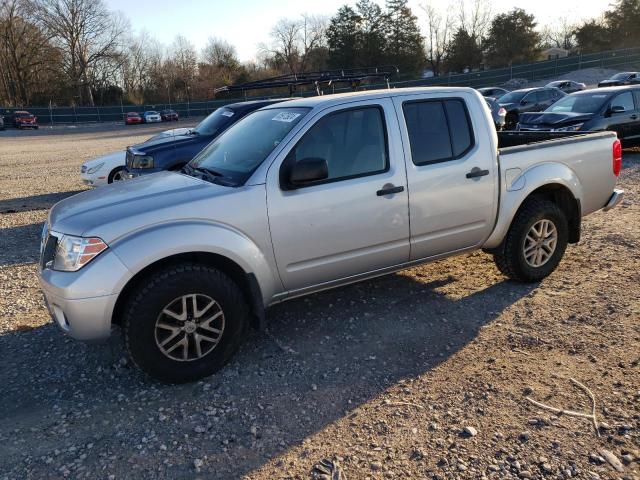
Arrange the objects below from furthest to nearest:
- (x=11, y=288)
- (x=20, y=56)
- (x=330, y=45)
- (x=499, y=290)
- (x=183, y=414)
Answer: (x=330, y=45) → (x=20, y=56) → (x=11, y=288) → (x=499, y=290) → (x=183, y=414)

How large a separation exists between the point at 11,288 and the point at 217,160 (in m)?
2.96

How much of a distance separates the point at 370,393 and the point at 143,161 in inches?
240

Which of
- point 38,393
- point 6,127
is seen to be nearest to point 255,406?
point 38,393

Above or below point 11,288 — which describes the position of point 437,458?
below

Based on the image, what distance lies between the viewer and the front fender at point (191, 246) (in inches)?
129

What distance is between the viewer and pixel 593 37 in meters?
66.6

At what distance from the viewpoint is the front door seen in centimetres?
377

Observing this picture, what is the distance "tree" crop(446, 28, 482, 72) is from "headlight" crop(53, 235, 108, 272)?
70008 mm

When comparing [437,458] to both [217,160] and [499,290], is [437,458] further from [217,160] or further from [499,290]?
[217,160]

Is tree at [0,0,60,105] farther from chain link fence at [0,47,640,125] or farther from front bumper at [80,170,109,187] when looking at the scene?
front bumper at [80,170,109,187]

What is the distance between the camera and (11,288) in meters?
5.52

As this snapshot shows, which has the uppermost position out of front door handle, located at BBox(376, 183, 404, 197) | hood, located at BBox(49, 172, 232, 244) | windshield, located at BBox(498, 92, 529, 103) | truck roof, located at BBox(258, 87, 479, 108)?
truck roof, located at BBox(258, 87, 479, 108)

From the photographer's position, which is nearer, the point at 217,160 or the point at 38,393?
the point at 38,393

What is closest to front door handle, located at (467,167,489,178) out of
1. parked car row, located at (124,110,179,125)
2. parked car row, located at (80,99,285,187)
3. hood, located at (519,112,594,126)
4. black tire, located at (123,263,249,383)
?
black tire, located at (123,263,249,383)
